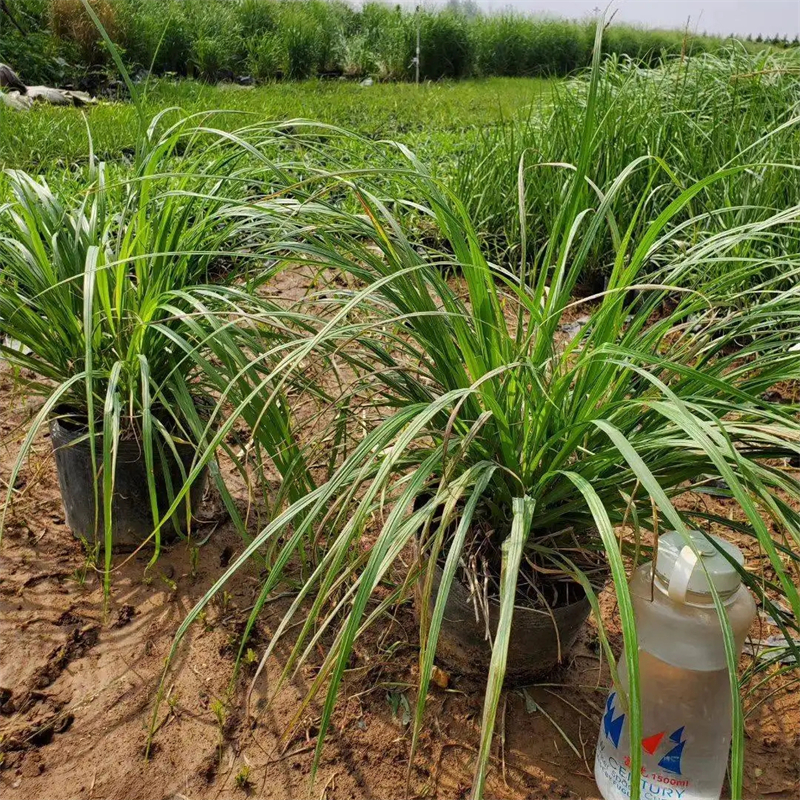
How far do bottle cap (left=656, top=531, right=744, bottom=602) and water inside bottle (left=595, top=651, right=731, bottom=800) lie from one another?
126mm

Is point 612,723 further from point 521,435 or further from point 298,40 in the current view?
point 298,40

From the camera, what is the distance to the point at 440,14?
9383 millimetres

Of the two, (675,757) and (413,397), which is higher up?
(413,397)

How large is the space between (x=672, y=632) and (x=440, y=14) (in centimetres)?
965

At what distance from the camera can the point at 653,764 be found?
1099 millimetres

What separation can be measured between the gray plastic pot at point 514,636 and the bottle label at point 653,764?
15 centimetres

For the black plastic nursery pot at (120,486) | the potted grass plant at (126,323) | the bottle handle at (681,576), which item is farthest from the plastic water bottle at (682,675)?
the black plastic nursery pot at (120,486)

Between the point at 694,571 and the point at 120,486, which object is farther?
the point at 120,486

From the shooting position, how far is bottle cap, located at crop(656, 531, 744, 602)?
0.99 m

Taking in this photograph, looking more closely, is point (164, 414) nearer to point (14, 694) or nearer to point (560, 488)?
point (14, 694)

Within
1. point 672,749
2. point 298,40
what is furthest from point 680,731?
point 298,40

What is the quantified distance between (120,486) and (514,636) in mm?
837

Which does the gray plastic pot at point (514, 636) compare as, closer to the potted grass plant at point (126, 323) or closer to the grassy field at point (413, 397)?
the grassy field at point (413, 397)

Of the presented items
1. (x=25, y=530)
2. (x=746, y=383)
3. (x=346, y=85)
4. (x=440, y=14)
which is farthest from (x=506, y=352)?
(x=440, y=14)
